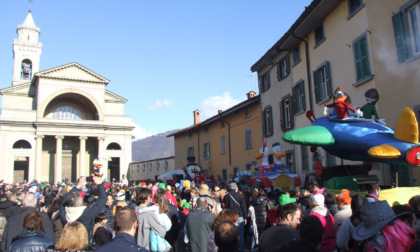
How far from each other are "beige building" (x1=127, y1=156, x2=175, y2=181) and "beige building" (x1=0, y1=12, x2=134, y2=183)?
3566mm

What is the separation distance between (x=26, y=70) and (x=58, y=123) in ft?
37.5

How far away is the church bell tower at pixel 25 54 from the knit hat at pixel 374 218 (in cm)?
4484

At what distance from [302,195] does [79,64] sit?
35211 millimetres

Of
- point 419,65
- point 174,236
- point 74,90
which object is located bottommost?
point 174,236

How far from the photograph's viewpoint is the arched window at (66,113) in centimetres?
3909

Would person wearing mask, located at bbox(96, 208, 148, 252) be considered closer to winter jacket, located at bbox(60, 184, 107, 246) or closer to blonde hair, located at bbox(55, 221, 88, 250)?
blonde hair, located at bbox(55, 221, 88, 250)

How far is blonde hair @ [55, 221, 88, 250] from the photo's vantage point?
3.21m

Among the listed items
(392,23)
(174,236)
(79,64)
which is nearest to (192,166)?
(392,23)

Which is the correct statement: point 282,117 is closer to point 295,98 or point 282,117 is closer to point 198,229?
point 295,98

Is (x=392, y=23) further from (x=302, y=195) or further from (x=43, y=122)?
(x=43, y=122)

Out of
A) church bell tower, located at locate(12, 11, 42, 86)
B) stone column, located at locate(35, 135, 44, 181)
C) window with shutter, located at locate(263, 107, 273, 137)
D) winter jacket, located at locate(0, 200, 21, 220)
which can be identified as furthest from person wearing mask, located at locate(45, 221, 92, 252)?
church bell tower, located at locate(12, 11, 42, 86)

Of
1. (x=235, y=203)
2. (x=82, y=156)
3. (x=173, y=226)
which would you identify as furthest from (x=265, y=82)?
(x=82, y=156)

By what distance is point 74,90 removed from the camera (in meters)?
37.2

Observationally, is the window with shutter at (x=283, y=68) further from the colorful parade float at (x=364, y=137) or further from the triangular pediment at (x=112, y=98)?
the triangular pediment at (x=112, y=98)
